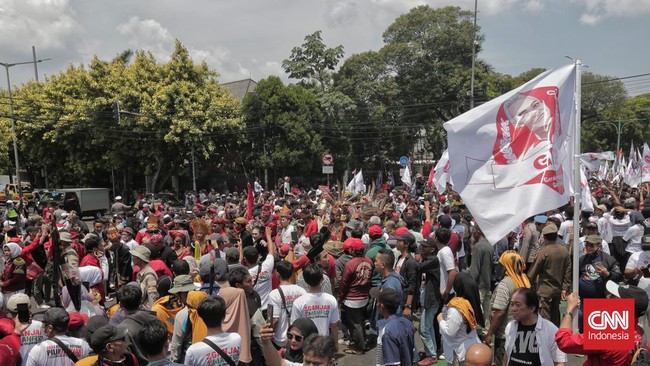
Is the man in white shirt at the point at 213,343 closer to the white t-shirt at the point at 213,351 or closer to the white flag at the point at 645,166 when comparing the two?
the white t-shirt at the point at 213,351

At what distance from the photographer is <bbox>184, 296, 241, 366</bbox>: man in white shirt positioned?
356 cm

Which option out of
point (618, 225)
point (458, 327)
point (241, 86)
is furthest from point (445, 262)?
point (241, 86)

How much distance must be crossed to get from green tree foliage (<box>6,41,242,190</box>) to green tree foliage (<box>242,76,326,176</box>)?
1.71 m

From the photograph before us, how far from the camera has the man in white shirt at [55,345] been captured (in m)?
3.95

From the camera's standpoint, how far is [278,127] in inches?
1283

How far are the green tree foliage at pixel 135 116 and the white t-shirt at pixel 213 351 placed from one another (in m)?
25.7

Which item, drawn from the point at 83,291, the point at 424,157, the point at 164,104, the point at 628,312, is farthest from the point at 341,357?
the point at 424,157

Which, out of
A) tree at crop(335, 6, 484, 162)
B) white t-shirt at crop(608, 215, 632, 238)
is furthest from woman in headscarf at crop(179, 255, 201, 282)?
tree at crop(335, 6, 484, 162)

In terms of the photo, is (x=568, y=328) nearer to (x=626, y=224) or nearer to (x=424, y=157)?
(x=626, y=224)

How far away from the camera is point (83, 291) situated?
19.3ft

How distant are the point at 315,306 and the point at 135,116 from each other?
26638mm

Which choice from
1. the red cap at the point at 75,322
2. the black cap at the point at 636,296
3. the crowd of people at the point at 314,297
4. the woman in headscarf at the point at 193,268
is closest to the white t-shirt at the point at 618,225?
the crowd of people at the point at 314,297

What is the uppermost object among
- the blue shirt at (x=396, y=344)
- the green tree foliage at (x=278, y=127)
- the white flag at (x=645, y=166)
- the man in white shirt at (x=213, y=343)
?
the green tree foliage at (x=278, y=127)

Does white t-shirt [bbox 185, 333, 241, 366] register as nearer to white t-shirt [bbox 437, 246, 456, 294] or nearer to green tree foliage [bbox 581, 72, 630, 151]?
white t-shirt [bbox 437, 246, 456, 294]
